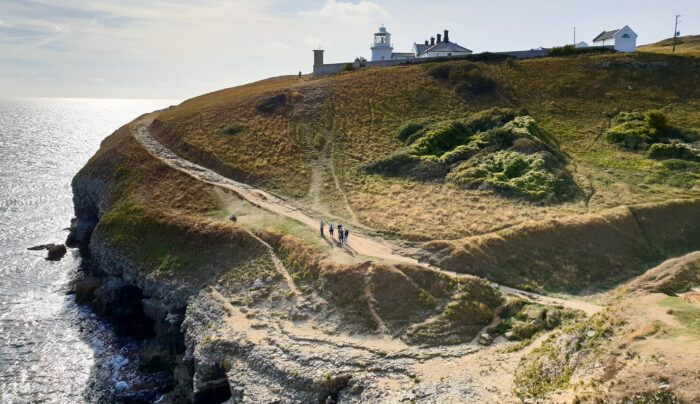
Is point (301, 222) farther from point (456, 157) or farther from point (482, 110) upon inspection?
point (482, 110)

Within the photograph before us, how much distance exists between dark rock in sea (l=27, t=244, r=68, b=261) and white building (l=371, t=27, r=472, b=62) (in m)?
76.4

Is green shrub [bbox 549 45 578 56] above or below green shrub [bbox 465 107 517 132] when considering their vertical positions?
above

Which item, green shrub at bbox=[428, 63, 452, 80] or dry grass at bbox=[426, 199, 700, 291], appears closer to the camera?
dry grass at bbox=[426, 199, 700, 291]

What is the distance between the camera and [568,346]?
24969 mm

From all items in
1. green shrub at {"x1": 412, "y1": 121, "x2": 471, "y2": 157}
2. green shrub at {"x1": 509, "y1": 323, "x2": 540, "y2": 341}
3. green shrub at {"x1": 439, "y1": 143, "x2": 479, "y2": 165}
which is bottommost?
green shrub at {"x1": 509, "y1": 323, "x2": 540, "y2": 341}

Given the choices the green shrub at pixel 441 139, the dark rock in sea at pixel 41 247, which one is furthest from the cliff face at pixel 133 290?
the green shrub at pixel 441 139

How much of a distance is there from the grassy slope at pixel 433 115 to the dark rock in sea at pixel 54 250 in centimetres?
1989

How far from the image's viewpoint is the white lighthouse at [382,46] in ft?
366

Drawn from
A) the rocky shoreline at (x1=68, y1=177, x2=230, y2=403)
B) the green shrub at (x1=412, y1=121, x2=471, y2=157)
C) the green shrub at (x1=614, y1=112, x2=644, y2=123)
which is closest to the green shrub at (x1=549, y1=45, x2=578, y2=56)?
the green shrub at (x1=614, y1=112, x2=644, y2=123)

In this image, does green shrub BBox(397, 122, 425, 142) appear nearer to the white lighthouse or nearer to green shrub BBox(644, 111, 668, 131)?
green shrub BBox(644, 111, 668, 131)

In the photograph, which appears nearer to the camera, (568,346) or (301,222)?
(568,346)

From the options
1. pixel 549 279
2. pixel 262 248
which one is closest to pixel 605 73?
pixel 549 279

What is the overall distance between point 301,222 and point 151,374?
1845 centimetres

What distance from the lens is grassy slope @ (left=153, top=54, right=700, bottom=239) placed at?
4862 centimetres
